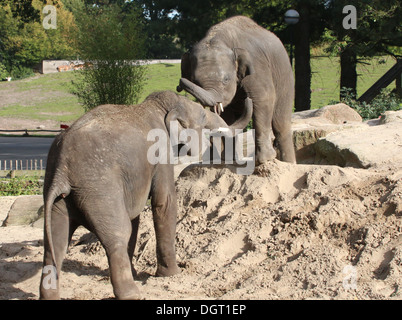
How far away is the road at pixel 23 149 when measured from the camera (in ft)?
70.3

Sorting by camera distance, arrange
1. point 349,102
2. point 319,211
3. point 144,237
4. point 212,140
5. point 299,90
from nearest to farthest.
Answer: point 319,211 → point 144,237 → point 212,140 → point 349,102 → point 299,90

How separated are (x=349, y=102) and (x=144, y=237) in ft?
39.3

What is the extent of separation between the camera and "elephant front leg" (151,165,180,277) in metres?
6.61

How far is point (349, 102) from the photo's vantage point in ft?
61.6

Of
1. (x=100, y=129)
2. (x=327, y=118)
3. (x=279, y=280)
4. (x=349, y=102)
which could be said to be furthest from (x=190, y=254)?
(x=349, y=102)

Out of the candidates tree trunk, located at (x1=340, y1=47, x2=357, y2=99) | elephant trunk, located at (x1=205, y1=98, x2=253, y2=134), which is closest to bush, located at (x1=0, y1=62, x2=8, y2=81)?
tree trunk, located at (x1=340, y1=47, x2=357, y2=99)

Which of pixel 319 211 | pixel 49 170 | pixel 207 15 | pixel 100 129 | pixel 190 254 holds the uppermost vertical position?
pixel 207 15

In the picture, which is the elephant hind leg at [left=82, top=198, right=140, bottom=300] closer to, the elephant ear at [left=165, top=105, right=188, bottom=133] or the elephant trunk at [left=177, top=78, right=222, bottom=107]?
the elephant ear at [left=165, top=105, right=188, bottom=133]

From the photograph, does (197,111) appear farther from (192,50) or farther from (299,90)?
(299,90)

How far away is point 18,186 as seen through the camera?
14758mm

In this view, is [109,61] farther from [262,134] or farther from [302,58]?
[262,134]

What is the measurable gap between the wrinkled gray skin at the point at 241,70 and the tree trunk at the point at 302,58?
12253mm

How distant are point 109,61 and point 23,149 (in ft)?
18.6

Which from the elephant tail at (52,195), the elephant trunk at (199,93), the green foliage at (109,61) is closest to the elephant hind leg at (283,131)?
the elephant trunk at (199,93)
